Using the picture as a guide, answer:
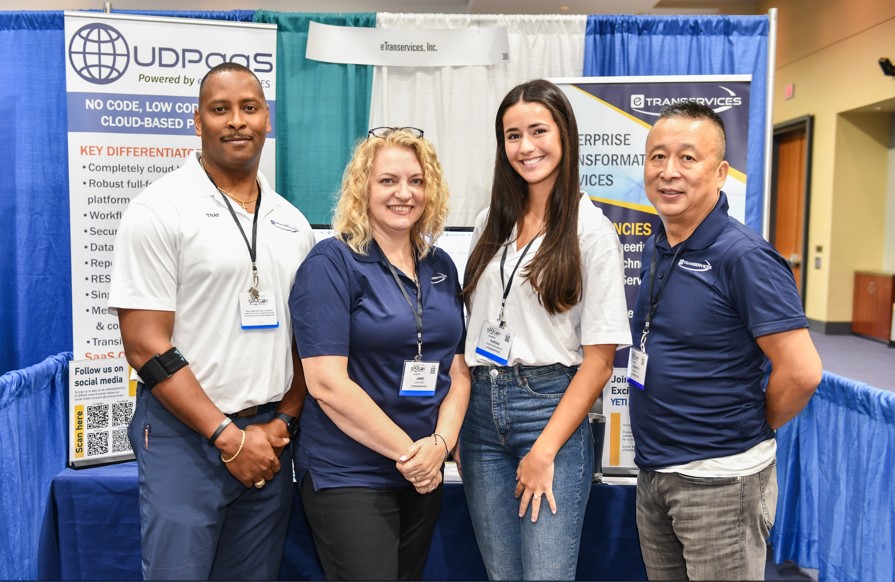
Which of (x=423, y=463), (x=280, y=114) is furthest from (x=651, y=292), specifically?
(x=280, y=114)

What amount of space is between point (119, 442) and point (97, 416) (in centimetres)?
14

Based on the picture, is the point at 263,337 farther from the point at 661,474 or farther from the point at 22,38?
the point at 22,38

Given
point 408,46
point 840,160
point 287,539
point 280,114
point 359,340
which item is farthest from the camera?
point 840,160

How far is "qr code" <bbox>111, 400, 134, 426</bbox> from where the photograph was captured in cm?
276

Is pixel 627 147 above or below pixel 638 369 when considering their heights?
above

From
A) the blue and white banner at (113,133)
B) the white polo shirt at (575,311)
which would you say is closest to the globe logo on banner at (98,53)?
the blue and white banner at (113,133)

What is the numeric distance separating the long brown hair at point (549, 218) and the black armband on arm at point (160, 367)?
75cm

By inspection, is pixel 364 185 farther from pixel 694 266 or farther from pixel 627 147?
pixel 627 147

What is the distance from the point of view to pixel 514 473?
171cm

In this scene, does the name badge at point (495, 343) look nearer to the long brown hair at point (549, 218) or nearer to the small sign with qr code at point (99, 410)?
the long brown hair at point (549, 218)

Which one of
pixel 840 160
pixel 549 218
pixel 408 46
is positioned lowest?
pixel 549 218

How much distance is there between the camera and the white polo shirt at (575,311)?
1.61 m

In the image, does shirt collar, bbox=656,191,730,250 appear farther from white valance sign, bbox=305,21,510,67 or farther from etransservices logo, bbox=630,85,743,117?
white valance sign, bbox=305,21,510,67

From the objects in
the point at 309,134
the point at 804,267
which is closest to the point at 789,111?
the point at 804,267
